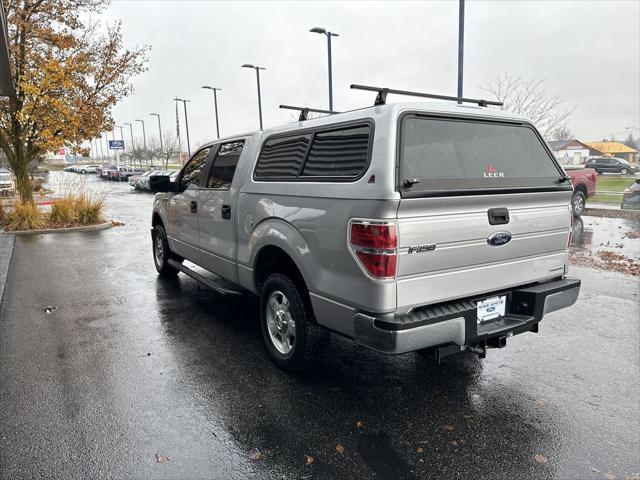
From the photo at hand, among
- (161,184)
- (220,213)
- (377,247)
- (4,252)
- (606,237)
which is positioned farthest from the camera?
(606,237)

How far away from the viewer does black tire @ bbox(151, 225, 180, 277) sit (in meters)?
6.90

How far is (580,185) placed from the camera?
14.1 metres

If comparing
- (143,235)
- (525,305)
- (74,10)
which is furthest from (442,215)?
(74,10)

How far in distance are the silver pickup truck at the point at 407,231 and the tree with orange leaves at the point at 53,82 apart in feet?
38.0

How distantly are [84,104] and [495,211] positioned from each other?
1401 centimetres

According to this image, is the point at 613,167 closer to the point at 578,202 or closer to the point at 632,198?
the point at 632,198

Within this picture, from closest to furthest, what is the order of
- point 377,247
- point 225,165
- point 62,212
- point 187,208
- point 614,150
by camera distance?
1. point 377,247
2. point 225,165
3. point 187,208
4. point 62,212
5. point 614,150

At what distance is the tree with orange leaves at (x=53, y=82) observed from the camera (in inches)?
508

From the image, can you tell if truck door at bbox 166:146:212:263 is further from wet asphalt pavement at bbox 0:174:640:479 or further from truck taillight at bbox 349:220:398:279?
truck taillight at bbox 349:220:398:279

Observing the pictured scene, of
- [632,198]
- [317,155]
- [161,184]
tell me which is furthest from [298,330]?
[632,198]

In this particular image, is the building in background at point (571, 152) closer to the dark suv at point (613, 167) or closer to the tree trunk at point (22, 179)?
the dark suv at point (613, 167)

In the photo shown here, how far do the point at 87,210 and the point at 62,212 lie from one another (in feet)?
2.15

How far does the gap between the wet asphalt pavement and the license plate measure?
2.12ft

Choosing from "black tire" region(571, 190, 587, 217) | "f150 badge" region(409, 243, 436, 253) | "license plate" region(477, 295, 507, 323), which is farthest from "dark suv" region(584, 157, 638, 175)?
"f150 badge" region(409, 243, 436, 253)
